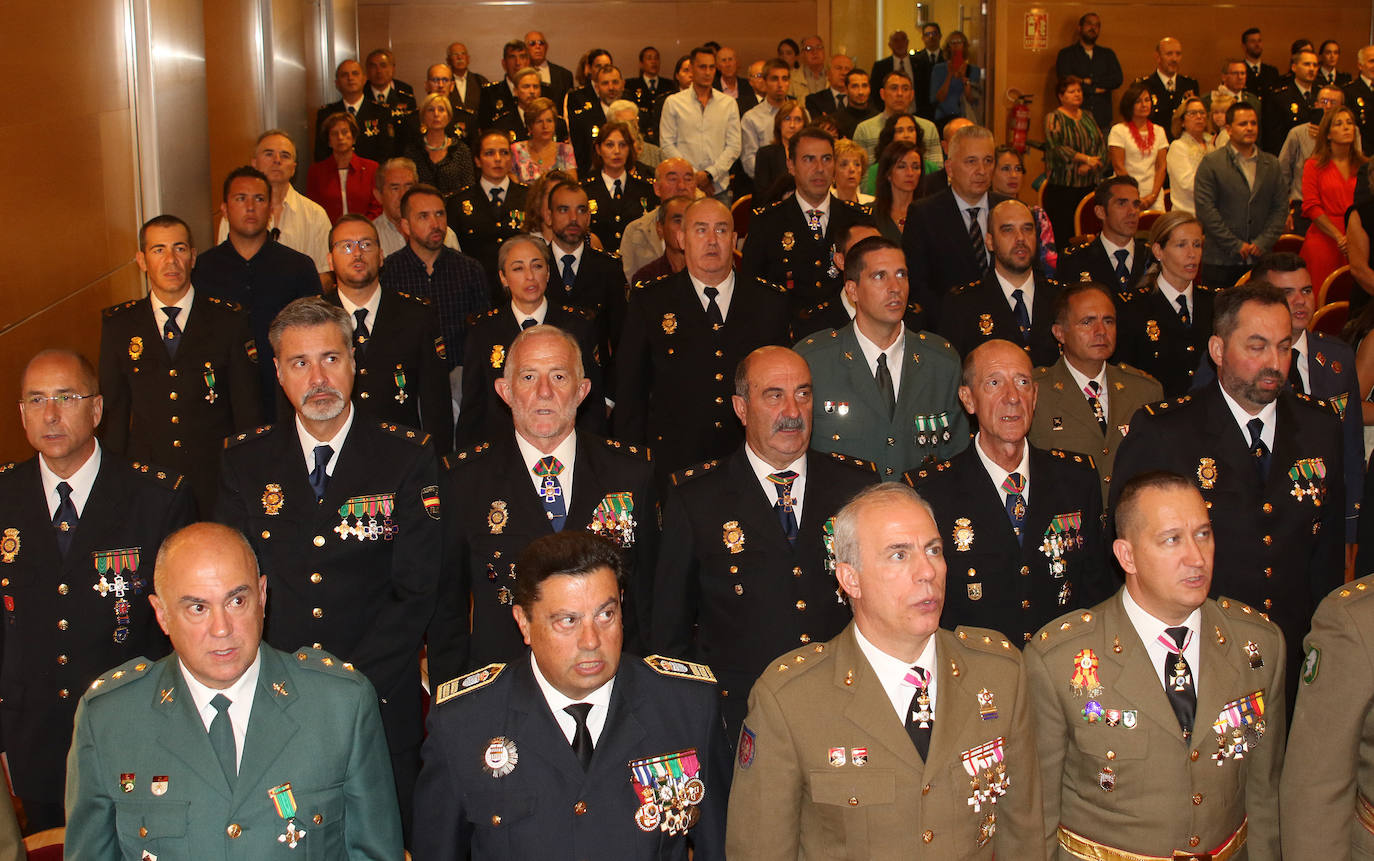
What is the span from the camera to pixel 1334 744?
2898mm

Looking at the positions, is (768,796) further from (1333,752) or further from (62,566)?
(62,566)

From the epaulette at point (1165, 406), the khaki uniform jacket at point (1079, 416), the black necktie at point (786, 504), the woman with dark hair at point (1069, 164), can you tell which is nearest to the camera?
the black necktie at point (786, 504)

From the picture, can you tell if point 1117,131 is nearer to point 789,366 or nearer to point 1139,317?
point 1139,317

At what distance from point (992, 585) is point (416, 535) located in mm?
1657

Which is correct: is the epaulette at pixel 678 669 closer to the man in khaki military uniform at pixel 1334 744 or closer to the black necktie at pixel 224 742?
the black necktie at pixel 224 742

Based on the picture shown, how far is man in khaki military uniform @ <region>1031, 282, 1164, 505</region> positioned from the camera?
4715 mm

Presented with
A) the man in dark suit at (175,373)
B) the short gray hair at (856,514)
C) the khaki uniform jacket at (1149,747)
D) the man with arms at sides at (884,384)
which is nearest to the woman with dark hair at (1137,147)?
the man with arms at sides at (884,384)

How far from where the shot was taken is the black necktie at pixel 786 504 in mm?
3650

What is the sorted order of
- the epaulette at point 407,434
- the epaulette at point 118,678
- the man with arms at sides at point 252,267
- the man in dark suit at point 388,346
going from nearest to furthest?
the epaulette at point 118,678
the epaulette at point 407,434
the man in dark suit at point 388,346
the man with arms at sides at point 252,267

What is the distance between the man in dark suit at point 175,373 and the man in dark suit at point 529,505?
166 cm

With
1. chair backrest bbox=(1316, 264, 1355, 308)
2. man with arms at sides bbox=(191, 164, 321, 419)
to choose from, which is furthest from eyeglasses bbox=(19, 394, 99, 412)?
chair backrest bbox=(1316, 264, 1355, 308)

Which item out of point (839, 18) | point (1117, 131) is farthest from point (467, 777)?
point (839, 18)

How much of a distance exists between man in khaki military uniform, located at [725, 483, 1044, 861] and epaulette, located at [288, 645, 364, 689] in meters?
0.89

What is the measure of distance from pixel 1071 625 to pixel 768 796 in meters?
0.88
